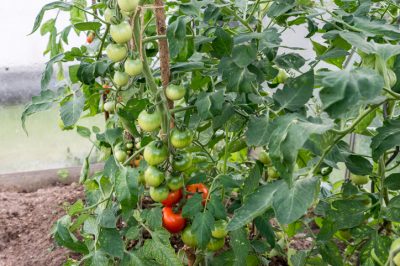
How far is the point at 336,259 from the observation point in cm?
106

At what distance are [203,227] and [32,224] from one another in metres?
1.30

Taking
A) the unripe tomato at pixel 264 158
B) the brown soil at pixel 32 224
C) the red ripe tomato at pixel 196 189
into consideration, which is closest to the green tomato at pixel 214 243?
the red ripe tomato at pixel 196 189

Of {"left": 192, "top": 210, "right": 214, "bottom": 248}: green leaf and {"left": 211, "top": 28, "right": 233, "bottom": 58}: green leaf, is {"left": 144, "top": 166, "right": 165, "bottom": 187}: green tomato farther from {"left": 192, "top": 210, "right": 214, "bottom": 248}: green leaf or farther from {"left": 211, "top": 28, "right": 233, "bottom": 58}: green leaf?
{"left": 211, "top": 28, "right": 233, "bottom": 58}: green leaf

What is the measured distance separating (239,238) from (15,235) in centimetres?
123

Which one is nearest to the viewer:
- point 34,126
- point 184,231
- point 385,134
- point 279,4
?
point 385,134

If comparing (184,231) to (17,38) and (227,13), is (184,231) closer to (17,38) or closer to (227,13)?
(227,13)

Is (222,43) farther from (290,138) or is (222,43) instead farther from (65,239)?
(65,239)

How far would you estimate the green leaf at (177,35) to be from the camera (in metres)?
0.79

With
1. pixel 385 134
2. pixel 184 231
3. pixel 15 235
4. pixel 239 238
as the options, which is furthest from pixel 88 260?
pixel 15 235

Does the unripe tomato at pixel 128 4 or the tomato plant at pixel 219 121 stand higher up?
the unripe tomato at pixel 128 4

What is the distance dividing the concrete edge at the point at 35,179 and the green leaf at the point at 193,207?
1588 millimetres

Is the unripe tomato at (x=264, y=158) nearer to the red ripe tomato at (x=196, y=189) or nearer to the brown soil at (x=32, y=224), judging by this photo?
the red ripe tomato at (x=196, y=189)

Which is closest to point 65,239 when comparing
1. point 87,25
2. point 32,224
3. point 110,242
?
point 110,242

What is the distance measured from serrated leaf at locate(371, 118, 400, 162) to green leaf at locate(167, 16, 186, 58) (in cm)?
37
